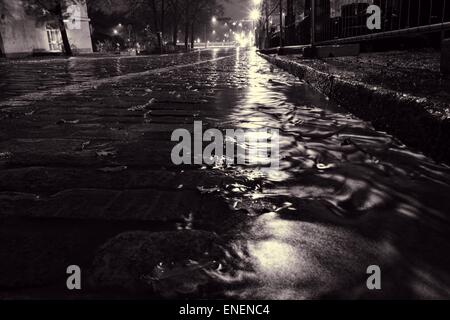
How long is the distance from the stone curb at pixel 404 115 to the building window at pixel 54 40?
32.4 meters

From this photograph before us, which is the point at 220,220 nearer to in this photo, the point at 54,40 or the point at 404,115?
the point at 404,115

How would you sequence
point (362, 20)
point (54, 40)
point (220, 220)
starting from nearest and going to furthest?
point (220, 220) → point (362, 20) → point (54, 40)

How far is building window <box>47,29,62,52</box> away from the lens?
30453 millimetres

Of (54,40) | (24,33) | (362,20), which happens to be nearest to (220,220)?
(362,20)

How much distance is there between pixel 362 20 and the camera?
630 centimetres

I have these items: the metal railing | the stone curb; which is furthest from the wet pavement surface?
the metal railing

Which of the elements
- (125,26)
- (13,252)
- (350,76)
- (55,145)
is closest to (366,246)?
(13,252)

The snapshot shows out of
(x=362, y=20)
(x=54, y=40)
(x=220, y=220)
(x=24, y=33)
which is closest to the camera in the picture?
(x=220, y=220)

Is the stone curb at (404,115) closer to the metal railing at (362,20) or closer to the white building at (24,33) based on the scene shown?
the metal railing at (362,20)

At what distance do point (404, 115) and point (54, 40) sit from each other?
3466 centimetres

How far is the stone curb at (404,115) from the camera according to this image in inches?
72.8
